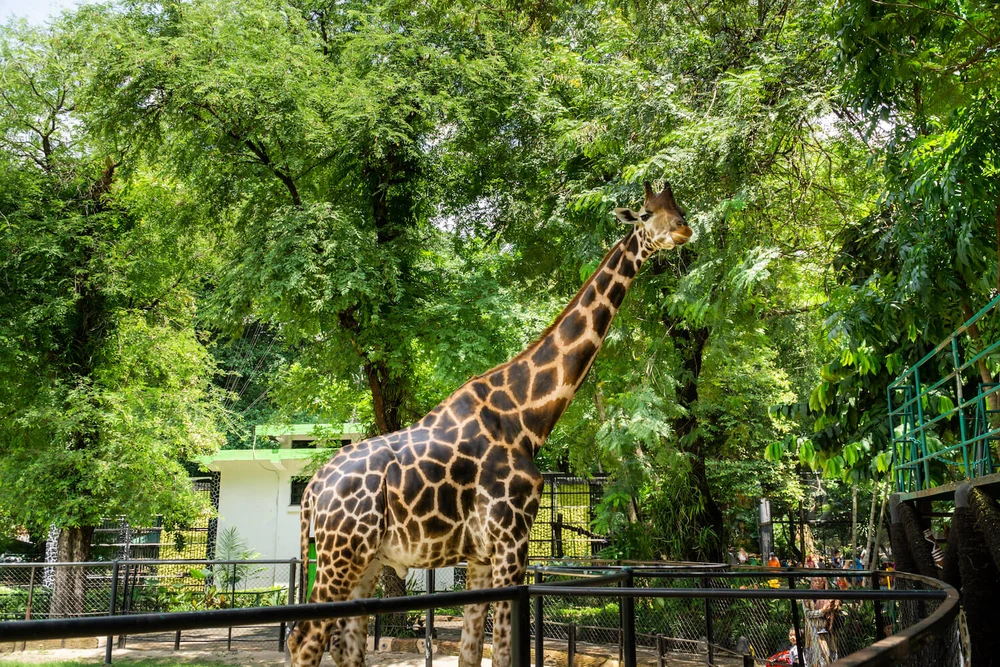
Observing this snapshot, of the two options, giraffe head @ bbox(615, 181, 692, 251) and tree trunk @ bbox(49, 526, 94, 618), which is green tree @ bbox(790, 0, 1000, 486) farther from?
tree trunk @ bbox(49, 526, 94, 618)

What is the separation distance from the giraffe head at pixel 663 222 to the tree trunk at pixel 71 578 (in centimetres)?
1365

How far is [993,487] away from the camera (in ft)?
20.0

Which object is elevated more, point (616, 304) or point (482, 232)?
point (482, 232)

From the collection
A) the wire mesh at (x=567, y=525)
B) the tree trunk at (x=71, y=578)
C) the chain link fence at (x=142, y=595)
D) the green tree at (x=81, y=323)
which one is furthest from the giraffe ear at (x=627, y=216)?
the tree trunk at (x=71, y=578)

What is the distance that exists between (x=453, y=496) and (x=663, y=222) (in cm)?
261

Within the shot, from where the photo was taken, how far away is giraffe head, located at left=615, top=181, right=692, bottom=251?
255 inches

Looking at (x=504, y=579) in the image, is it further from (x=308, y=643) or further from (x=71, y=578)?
(x=71, y=578)

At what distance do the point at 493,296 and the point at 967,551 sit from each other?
904cm

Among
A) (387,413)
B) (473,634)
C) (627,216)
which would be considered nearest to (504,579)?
(473,634)

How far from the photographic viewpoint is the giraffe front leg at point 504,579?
548 centimetres

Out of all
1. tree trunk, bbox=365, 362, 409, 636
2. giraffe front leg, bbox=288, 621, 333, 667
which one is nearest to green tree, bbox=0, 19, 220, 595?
tree trunk, bbox=365, 362, 409, 636

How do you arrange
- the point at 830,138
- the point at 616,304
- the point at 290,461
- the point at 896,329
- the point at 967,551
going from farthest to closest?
the point at 290,461 → the point at 830,138 → the point at 896,329 → the point at 616,304 → the point at 967,551

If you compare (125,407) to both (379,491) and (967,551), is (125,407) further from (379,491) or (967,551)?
(967,551)

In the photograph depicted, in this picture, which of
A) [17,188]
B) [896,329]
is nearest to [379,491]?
[896,329]
